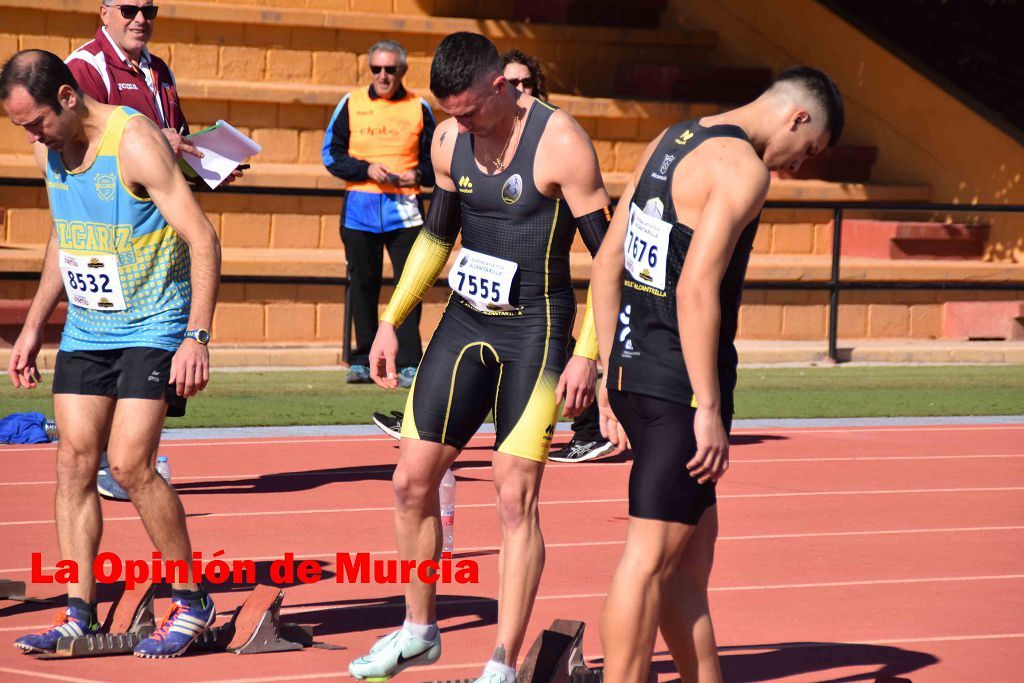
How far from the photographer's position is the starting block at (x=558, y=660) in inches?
196

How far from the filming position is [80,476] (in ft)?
18.5

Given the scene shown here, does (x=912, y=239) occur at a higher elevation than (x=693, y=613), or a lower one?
higher

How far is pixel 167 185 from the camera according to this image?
5.46 meters

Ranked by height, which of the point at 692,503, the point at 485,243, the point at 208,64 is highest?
the point at 208,64

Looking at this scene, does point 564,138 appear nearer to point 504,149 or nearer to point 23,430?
point 504,149

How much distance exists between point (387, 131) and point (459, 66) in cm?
756

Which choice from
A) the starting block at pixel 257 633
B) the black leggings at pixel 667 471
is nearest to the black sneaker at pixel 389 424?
the starting block at pixel 257 633

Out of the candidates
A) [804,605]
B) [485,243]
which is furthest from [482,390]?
[804,605]

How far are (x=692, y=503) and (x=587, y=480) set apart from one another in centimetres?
499

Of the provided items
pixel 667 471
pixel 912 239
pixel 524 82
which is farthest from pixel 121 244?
pixel 912 239

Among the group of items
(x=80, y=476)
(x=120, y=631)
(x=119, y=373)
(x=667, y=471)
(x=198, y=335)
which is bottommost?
(x=120, y=631)

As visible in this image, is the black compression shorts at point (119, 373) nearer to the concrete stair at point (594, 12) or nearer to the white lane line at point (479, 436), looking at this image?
the white lane line at point (479, 436)

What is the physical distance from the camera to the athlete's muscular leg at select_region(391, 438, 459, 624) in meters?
5.43

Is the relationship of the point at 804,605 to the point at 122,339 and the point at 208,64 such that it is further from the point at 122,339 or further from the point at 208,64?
the point at 208,64
